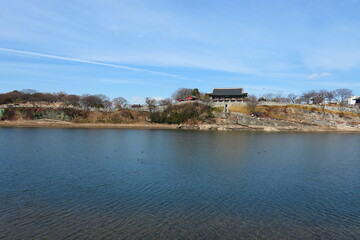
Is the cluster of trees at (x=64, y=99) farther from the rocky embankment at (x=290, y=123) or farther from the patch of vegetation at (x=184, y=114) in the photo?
the rocky embankment at (x=290, y=123)

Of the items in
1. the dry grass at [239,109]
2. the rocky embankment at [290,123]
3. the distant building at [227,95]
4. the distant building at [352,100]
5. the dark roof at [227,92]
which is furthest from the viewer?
the distant building at [352,100]

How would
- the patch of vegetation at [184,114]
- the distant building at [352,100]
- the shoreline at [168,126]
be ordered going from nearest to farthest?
the shoreline at [168,126], the patch of vegetation at [184,114], the distant building at [352,100]

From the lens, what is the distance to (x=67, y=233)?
13.2m

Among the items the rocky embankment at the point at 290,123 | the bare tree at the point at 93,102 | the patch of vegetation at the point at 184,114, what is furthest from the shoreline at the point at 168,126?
the bare tree at the point at 93,102

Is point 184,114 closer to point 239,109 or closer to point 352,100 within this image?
point 239,109

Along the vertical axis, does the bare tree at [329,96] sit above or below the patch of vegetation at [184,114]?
above

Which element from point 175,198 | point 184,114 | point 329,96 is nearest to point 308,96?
point 329,96

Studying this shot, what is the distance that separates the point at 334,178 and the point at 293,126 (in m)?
66.5

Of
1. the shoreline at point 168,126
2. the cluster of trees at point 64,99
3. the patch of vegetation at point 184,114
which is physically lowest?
the shoreline at point 168,126

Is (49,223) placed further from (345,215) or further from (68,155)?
(68,155)

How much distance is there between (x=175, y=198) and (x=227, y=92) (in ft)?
329

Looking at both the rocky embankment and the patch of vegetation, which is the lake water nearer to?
the rocky embankment

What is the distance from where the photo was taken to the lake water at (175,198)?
14.0 meters

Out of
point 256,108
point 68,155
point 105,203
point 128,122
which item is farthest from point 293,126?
point 105,203
